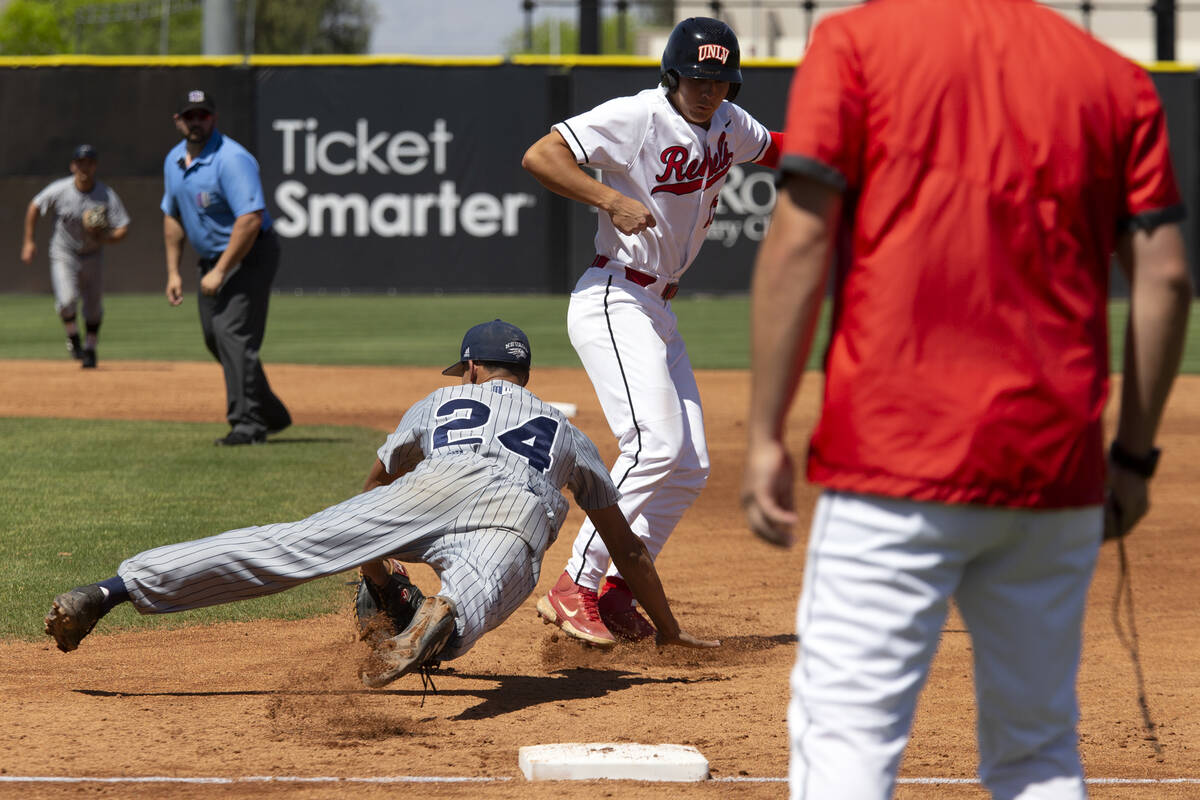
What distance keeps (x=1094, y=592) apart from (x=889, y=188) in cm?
417

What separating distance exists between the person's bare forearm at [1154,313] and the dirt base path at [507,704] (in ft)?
4.92

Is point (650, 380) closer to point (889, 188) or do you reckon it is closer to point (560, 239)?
point (889, 188)

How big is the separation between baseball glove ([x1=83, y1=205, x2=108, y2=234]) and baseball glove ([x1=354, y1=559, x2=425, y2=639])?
395 inches

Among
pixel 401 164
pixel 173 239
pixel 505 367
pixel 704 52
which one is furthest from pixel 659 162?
pixel 401 164

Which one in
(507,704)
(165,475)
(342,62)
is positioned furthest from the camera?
(342,62)

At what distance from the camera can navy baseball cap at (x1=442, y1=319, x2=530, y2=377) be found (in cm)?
448

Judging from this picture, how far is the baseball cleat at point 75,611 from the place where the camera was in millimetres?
4055

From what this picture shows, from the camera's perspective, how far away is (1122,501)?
2428 millimetres

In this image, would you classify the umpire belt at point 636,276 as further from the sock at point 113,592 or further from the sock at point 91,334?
the sock at point 91,334

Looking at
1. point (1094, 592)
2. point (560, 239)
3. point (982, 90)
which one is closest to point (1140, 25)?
point (560, 239)

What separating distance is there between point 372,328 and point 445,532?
14621 millimetres

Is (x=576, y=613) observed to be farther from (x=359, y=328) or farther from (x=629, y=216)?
(x=359, y=328)

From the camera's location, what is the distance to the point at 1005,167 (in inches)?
84.5

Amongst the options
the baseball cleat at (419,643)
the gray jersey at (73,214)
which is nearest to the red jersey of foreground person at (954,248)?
the baseball cleat at (419,643)
